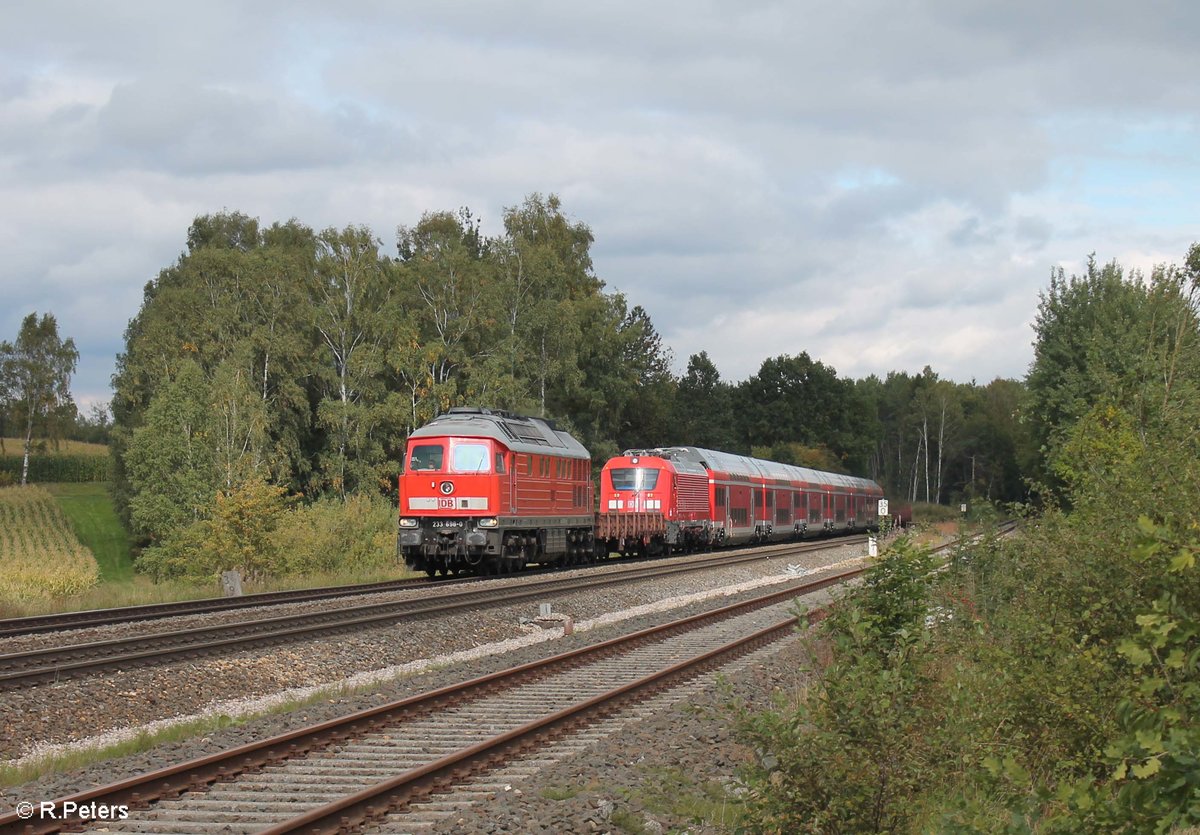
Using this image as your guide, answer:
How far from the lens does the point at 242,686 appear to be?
1322cm

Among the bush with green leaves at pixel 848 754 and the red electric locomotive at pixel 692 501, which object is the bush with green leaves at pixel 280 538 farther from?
the bush with green leaves at pixel 848 754

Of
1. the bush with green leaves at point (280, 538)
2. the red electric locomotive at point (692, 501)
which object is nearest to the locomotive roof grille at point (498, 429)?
the bush with green leaves at point (280, 538)

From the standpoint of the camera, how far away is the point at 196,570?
28.7 meters

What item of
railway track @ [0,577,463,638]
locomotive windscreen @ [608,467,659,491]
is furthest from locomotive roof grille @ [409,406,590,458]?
locomotive windscreen @ [608,467,659,491]

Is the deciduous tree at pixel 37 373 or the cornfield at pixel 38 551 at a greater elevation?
the deciduous tree at pixel 37 373

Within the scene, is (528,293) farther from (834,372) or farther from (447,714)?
(834,372)

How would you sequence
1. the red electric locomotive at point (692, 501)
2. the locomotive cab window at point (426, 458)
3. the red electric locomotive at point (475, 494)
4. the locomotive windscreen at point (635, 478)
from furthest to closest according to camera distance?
1. the locomotive windscreen at point (635, 478)
2. the red electric locomotive at point (692, 501)
3. the locomotive cab window at point (426, 458)
4. the red electric locomotive at point (475, 494)

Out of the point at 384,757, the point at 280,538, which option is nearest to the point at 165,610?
the point at 280,538

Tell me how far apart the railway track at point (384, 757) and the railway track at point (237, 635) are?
3.95m

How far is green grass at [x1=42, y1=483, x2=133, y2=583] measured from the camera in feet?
215

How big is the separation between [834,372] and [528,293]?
2581 inches

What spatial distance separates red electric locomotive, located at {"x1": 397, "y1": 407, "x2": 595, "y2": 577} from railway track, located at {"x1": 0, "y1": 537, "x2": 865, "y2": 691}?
7.57 ft

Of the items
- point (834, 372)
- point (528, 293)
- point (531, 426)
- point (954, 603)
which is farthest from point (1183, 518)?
point (834, 372)

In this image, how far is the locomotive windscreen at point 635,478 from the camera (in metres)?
39.2
